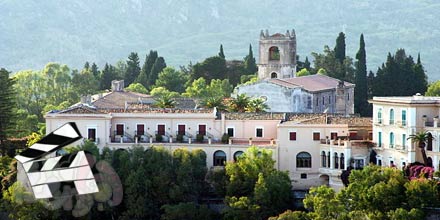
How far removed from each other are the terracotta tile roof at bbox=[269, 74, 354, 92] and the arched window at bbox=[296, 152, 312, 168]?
48.8ft

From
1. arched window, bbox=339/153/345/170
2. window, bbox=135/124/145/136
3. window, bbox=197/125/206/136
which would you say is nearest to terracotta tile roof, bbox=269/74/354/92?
window, bbox=197/125/206/136

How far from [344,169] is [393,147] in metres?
2.38

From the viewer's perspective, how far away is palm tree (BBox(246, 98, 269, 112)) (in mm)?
67312

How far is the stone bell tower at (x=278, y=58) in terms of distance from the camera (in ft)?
287

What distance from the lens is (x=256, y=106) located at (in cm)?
6788

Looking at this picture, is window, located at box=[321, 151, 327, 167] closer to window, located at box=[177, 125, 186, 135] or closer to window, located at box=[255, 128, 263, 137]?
window, located at box=[255, 128, 263, 137]

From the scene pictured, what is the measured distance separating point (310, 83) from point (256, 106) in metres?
11.7

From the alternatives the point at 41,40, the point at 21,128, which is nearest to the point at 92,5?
the point at 41,40

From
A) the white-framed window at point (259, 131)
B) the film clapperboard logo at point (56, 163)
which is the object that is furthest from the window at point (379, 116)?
the film clapperboard logo at point (56, 163)

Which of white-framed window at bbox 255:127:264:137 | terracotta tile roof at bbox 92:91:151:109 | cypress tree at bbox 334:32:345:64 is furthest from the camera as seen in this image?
cypress tree at bbox 334:32:345:64

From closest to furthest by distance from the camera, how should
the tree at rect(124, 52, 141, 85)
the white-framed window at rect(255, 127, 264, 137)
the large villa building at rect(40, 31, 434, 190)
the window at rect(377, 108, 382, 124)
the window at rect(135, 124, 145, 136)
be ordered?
the large villa building at rect(40, 31, 434, 190) → the window at rect(377, 108, 382, 124) → the white-framed window at rect(255, 127, 264, 137) → the window at rect(135, 124, 145, 136) → the tree at rect(124, 52, 141, 85)

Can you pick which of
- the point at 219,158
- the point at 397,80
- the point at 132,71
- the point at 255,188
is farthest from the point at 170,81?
the point at 255,188

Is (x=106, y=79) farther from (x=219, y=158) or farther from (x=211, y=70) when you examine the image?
(x=219, y=158)

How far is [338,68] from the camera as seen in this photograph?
100938mm
